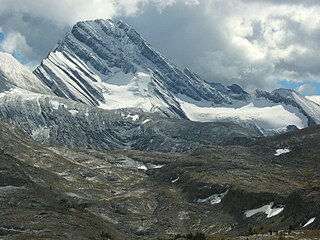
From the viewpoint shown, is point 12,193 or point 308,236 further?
point 12,193

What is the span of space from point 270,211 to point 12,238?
91618mm

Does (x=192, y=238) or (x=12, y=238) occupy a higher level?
(x=12, y=238)

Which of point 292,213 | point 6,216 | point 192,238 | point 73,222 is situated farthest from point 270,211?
point 192,238

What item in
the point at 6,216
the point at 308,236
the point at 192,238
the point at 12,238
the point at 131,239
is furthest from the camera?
the point at 131,239

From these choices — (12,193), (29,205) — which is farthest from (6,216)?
(12,193)

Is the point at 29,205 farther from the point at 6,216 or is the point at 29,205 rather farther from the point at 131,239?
the point at 131,239

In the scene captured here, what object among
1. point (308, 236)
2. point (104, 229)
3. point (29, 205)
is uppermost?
point (29, 205)

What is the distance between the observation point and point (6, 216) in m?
165

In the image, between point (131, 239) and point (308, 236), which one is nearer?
point (308, 236)

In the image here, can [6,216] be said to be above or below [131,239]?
above

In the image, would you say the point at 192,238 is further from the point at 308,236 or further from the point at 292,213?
the point at 292,213

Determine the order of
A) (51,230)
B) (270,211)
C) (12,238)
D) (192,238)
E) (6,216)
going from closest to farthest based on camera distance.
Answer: (192,238)
(12,238)
(51,230)
(6,216)
(270,211)

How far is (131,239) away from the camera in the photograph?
181 meters

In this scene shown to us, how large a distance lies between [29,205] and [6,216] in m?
17.9
